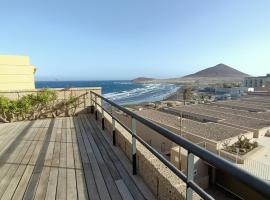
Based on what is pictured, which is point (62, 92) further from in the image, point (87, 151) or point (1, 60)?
point (1, 60)

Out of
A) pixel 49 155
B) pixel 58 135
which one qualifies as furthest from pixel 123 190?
pixel 58 135

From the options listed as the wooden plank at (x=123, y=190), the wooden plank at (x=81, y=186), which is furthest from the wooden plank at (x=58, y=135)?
the wooden plank at (x=123, y=190)

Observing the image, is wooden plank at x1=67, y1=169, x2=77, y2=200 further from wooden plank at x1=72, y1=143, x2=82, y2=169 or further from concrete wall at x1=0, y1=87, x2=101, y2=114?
concrete wall at x1=0, y1=87, x2=101, y2=114

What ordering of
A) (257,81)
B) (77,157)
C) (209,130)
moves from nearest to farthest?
1. (77,157)
2. (209,130)
3. (257,81)

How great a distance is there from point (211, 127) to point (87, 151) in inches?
583

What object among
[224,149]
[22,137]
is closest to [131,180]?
[22,137]

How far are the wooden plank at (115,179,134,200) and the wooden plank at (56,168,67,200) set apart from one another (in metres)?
0.57

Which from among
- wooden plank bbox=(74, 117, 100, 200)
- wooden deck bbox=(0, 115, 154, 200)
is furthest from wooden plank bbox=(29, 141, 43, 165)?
wooden plank bbox=(74, 117, 100, 200)

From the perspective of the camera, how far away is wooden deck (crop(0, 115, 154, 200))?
216 cm

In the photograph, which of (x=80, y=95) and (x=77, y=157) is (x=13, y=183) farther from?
(x=80, y=95)

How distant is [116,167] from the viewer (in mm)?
2766

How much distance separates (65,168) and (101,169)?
50cm

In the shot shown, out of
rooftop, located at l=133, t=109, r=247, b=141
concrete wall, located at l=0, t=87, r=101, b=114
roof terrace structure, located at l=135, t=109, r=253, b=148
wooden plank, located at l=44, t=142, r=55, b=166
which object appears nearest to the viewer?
wooden plank, located at l=44, t=142, r=55, b=166

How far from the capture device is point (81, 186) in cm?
227
